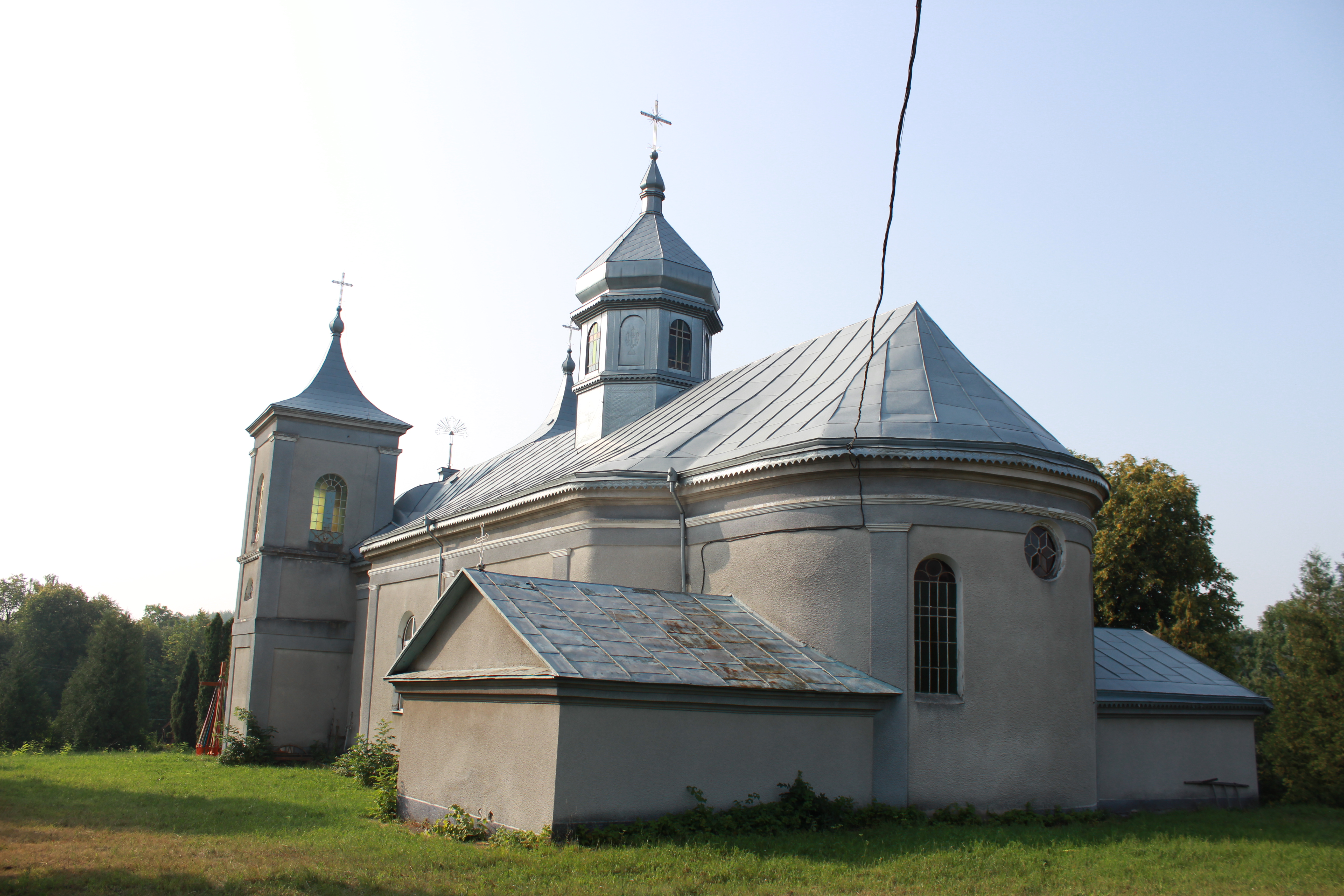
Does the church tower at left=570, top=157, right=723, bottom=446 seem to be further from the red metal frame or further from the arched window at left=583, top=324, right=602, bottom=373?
the red metal frame

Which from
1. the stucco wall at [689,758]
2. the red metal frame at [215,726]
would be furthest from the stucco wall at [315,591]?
the stucco wall at [689,758]

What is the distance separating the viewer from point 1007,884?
9055 millimetres

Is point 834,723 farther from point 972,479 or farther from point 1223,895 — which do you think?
point 1223,895

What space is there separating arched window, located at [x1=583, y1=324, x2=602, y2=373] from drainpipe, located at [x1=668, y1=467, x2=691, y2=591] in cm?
874

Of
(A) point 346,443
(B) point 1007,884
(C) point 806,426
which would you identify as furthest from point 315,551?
(B) point 1007,884

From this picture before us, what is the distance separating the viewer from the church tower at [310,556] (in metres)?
26.9

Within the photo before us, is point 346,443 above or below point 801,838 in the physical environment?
above

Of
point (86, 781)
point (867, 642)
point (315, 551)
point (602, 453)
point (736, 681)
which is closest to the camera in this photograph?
point (736, 681)

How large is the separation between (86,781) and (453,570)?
758 centimetres

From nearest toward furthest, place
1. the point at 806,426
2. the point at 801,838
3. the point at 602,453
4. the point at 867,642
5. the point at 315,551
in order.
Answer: the point at 801,838, the point at 867,642, the point at 806,426, the point at 602,453, the point at 315,551

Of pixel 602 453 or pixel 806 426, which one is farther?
pixel 602 453

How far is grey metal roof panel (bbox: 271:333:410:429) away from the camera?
95.2 ft

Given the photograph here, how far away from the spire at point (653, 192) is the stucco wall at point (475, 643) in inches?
596

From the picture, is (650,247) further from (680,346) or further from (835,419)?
(835,419)
